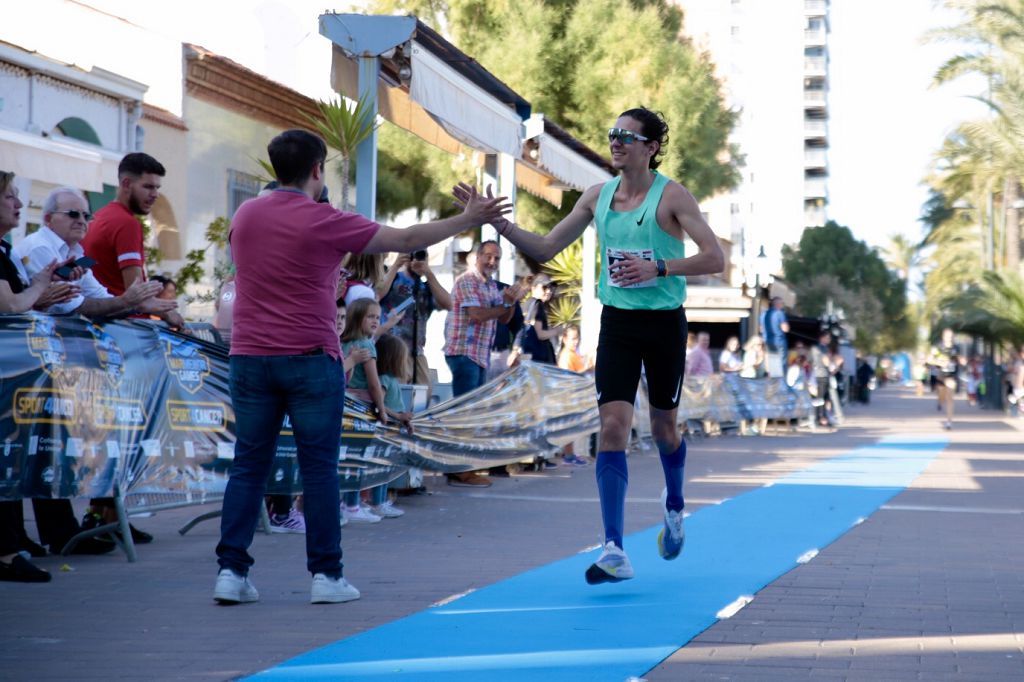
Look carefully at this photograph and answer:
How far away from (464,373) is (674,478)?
19.6 feet

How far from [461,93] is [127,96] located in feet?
23.1

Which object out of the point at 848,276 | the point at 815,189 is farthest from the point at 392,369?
the point at 815,189

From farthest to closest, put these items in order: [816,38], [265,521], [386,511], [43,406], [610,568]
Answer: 1. [816,38]
2. [386,511]
3. [265,521]
4. [43,406]
5. [610,568]

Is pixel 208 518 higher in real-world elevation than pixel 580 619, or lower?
higher

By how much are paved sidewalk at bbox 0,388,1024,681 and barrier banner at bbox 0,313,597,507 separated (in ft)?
1.33

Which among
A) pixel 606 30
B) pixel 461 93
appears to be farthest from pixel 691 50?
pixel 461 93

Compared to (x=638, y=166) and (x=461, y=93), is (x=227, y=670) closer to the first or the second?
(x=638, y=166)

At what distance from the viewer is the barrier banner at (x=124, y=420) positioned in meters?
7.05

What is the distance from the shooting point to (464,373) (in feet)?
42.5

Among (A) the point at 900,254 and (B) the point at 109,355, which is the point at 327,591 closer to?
(B) the point at 109,355

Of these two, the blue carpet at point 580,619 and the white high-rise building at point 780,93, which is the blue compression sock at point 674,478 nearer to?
the blue carpet at point 580,619

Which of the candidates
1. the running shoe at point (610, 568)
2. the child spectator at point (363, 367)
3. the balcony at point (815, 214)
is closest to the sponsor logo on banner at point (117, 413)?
the child spectator at point (363, 367)

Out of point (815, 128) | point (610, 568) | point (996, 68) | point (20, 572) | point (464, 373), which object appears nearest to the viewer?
point (610, 568)

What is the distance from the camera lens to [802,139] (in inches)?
5344
